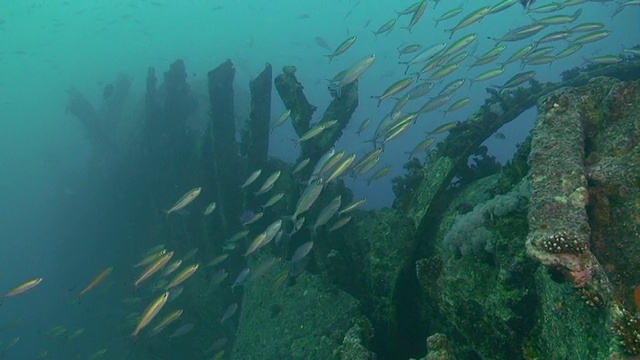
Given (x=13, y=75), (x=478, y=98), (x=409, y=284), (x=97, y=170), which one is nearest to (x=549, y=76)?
(x=478, y=98)

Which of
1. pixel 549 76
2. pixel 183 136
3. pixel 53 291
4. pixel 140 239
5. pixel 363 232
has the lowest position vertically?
pixel 549 76

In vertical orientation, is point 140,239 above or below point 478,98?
above

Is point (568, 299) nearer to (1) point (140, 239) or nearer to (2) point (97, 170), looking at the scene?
(1) point (140, 239)

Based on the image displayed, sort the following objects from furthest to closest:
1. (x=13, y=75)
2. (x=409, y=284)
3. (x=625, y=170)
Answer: (x=13, y=75), (x=409, y=284), (x=625, y=170)

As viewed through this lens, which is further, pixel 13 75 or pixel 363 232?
pixel 13 75

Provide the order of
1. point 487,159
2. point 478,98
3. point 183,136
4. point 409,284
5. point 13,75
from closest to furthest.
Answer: point 409,284
point 487,159
point 183,136
point 478,98
point 13,75

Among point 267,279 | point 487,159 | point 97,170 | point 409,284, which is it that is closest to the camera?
point 409,284

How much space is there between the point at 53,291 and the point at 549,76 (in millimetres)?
110721

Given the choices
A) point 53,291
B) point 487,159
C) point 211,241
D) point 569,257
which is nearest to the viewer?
point 569,257

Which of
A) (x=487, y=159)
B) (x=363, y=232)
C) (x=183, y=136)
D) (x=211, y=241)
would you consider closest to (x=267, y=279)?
(x=363, y=232)

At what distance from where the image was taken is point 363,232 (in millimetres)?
7969

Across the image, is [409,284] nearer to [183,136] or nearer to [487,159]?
[487,159]

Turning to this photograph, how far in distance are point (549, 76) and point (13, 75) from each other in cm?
13946

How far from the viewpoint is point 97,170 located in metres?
27.2
